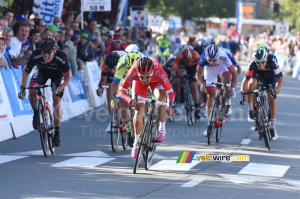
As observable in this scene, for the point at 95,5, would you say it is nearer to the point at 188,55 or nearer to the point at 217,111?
the point at 188,55

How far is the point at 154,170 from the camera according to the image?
1082 cm

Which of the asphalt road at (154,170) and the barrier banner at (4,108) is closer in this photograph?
the asphalt road at (154,170)

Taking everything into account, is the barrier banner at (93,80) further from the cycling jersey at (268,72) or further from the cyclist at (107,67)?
the cycling jersey at (268,72)

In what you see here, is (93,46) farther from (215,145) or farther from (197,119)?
(215,145)

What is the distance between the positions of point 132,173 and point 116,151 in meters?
2.51

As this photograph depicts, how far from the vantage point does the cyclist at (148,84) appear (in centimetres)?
1066

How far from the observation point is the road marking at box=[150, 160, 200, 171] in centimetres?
1094

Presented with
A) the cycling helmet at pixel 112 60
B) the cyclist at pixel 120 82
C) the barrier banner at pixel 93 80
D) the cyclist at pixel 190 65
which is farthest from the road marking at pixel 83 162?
the barrier banner at pixel 93 80

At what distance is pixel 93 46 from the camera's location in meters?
23.0

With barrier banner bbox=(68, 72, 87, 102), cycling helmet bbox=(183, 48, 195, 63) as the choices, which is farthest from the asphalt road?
barrier banner bbox=(68, 72, 87, 102)

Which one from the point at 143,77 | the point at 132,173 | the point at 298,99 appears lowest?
the point at 298,99

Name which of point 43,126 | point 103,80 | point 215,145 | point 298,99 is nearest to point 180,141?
point 215,145

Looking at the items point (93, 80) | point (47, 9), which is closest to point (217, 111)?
point (47, 9)

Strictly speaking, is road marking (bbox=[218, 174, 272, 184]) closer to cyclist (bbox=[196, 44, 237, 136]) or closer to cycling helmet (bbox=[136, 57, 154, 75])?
cycling helmet (bbox=[136, 57, 154, 75])
